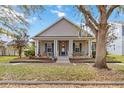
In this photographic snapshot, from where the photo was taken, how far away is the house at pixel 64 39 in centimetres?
2398

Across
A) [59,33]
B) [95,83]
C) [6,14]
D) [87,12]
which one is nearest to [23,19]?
[6,14]

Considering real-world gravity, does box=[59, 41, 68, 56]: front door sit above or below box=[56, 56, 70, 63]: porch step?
above

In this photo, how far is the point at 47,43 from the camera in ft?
83.3

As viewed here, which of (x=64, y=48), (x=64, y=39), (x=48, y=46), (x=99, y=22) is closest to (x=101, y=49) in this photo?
(x=99, y=22)

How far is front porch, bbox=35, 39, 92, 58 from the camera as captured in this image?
79.5ft

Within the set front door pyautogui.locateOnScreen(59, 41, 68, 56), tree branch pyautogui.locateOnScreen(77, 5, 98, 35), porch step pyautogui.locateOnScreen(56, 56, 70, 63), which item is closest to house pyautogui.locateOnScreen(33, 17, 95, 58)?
front door pyautogui.locateOnScreen(59, 41, 68, 56)

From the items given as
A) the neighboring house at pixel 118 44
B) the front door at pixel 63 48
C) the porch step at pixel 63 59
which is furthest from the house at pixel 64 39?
the neighboring house at pixel 118 44

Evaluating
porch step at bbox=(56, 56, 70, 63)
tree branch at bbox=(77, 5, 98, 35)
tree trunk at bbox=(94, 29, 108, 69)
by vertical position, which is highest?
tree branch at bbox=(77, 5, 98, 35)

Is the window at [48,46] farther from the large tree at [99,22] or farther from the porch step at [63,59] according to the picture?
the large tree at [99,22]

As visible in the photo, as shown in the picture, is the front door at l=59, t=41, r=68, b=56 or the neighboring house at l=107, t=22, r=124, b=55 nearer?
the front door at l=59, t=41, r=68, b=56

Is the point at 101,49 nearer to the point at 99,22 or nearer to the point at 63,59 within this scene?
the point at 99,22

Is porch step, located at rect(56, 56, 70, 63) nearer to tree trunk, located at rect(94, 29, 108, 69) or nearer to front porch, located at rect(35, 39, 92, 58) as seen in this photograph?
front porch, located at rect(35, 39, 92, 58)

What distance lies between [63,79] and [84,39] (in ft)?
51.7

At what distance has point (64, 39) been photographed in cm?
2414
